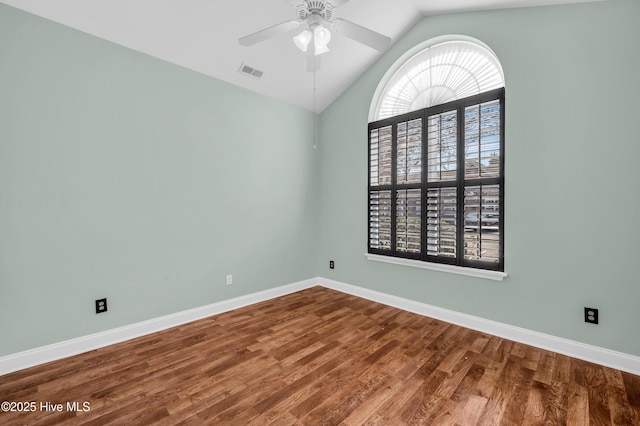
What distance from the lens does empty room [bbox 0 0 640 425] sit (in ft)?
6.21

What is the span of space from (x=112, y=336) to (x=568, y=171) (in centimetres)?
426

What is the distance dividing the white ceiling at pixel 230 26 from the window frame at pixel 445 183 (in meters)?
0.85

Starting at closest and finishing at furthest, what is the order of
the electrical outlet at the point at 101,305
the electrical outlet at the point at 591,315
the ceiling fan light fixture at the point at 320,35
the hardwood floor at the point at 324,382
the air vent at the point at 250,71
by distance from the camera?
the hardwood floor at the point at 324,382
the ceiling fan light fixture at the point at 320,35
the electrical outlet at the point at 591,315
the electrical outlet at the point at 101,305
the air vent at the point at 250,71

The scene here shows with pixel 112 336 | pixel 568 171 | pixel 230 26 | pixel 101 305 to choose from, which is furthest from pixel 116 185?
pixel 568 171

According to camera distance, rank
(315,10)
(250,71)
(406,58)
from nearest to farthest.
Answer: (315,10), (250,71), (406,58)

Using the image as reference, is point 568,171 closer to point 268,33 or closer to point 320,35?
point 320,35

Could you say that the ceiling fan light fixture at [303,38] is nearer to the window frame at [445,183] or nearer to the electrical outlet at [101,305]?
the window frame at [445,183]

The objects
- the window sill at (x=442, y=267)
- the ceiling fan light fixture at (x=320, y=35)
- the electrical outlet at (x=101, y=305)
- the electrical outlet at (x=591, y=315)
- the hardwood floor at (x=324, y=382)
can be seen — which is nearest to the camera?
the hardwood floor at (x=324, y=382)

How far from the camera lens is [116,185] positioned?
251 cm

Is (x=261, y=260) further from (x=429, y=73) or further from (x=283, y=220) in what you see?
(x=429, y=73)

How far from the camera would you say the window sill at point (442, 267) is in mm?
2621

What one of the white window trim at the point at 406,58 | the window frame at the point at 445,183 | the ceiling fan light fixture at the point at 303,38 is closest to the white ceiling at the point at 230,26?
the white window trim at the point at 406,58

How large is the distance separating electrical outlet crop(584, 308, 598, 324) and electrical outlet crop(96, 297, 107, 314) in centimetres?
413

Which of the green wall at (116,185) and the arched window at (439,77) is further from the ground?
the arched window at (439,77)
